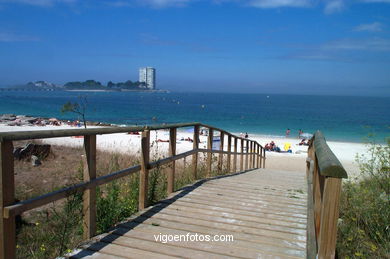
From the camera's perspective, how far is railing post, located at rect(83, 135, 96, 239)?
3.55 metres

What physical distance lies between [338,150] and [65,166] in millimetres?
24354

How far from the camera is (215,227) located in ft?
13.3

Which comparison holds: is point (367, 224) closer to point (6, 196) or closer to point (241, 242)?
point (241, 242)

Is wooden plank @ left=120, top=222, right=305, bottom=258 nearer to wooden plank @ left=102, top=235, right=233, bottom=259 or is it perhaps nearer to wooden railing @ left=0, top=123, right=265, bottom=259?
wooden plank @ left=102, top=235, right=233, bottom=259

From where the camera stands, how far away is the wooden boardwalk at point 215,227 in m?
3.37

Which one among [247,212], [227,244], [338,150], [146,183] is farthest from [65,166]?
[338,150]

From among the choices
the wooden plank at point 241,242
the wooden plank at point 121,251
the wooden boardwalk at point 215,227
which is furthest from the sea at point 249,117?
the wooden plank at point 121,251

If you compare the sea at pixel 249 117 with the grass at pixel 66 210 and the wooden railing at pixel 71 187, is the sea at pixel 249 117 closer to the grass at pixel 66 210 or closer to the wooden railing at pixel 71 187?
the grass at pixel 66 210

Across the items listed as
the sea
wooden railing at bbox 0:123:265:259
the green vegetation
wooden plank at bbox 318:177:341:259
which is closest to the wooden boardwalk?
wooden railing at bbox 0:123:265:259

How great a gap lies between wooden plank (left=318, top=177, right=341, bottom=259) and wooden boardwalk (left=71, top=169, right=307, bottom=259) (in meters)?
1.25

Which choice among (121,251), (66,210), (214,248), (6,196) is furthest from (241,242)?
(6,196)

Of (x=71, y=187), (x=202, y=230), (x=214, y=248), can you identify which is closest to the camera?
(x=71, y=187)

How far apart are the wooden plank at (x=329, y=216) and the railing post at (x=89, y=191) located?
7.51 feet

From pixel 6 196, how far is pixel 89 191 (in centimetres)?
105
